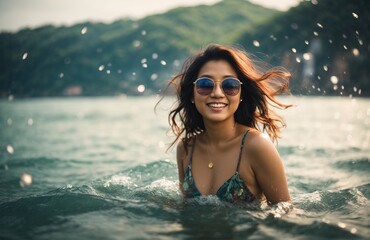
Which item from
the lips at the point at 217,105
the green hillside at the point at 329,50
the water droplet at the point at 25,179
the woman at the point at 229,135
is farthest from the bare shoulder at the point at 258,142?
the green hillside at the point at 329,50

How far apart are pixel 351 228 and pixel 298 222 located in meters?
0.47

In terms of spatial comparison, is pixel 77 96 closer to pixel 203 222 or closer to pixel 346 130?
pixel 346 130

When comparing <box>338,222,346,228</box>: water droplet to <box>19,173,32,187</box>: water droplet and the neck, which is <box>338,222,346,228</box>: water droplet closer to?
the neck

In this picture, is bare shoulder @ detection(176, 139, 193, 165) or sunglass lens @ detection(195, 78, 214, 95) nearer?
sunglass lens @ detection(195, 78, 214, 95)

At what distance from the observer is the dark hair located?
427 cm

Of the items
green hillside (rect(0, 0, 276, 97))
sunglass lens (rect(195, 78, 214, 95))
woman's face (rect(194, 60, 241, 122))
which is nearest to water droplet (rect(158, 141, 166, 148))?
woman's face (rect(194, 60, 241, 122))

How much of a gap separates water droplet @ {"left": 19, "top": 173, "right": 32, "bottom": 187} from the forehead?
4503 mm

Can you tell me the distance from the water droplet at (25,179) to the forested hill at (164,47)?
8726 millimetres

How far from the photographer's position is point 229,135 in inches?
171

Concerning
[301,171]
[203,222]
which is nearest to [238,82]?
[203,222]

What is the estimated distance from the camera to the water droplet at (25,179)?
7321 millimetres

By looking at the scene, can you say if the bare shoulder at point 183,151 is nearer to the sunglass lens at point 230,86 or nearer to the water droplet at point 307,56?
the sunglass lens at point 230,86

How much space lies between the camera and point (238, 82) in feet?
13.5

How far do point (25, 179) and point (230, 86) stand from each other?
524 centimetres
